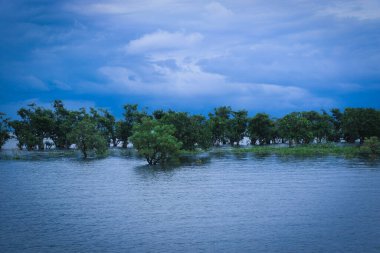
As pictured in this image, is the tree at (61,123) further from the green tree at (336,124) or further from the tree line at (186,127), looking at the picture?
the green tree at (336,124)

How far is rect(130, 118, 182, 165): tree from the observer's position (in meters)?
75.3

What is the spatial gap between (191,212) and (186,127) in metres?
65.9

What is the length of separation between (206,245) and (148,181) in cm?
2940

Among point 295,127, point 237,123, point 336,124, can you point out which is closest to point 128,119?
point 237,123

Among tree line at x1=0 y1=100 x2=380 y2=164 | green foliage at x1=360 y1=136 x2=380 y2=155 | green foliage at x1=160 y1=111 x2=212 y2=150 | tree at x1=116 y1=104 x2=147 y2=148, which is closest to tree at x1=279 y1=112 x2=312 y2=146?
tree line at x1=0 y1=100 x2=380 y2=164

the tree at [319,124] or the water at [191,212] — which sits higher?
the tree at [319,124]

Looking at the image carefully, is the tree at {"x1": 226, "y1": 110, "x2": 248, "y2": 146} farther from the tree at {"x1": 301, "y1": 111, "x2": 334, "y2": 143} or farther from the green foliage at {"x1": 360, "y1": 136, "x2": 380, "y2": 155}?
the green foliage at {"x1": 360, "y1": 136, "x2": 380, "y2": 155}

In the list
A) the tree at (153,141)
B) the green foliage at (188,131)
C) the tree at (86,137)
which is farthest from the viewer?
the green foliage at (188,131)

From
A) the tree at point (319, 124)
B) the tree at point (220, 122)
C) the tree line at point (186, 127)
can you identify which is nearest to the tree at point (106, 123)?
the tree line at point (186, 127)

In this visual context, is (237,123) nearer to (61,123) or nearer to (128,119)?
(128,119)

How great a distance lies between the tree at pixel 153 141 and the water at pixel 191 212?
1241 cm

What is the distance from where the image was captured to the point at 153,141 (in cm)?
7581

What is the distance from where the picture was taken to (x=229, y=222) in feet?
113

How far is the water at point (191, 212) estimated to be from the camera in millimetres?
28875
